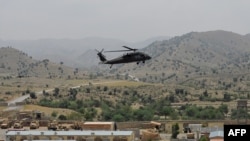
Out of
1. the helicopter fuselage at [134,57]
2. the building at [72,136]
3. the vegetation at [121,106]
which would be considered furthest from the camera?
the vegetation at [121,106]

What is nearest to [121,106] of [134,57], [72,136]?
[72,136]

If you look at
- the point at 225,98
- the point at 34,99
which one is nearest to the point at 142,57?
the point at 34,99

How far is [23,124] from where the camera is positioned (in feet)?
267

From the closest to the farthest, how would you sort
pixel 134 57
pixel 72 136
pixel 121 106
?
pixel 134 57
pixel 72 136
pixel 121 106

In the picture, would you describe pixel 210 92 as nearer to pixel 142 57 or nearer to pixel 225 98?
pixel 225 98

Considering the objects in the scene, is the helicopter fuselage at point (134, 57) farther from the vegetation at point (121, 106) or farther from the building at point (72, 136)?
the vegetation at point (121, 106)

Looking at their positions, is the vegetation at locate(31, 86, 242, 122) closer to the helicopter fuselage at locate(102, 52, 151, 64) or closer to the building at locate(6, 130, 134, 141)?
the building at locate(6, 130, 134, 141)

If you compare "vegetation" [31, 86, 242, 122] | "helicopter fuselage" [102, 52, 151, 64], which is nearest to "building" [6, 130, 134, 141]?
"helicopter fuselage" [102, 52, 151, 64]

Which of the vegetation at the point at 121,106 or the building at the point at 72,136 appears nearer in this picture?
the building at the point at 72,136

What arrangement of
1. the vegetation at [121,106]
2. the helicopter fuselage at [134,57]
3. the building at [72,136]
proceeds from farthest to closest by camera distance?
the vegetation at [121,106]
the building at [72,136]
the helicopter fuselage at [134,57]

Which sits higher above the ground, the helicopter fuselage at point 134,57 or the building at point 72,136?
the helicopter fuselage at point 134,57

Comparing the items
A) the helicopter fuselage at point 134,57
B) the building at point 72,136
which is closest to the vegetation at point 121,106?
the building at point 72,136

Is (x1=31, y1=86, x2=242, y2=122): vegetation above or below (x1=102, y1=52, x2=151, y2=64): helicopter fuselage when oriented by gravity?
below

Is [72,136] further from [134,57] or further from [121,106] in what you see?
[121,106]
